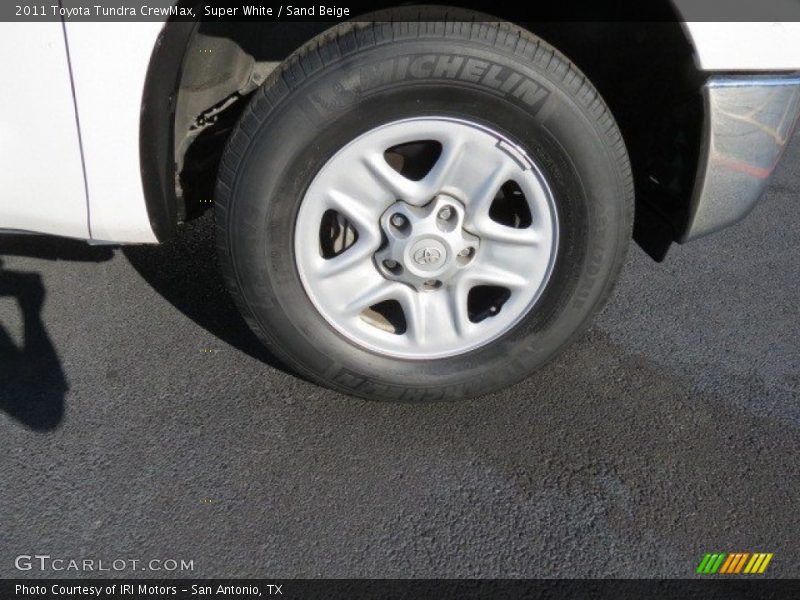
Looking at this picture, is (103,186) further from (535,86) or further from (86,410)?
(535,86)

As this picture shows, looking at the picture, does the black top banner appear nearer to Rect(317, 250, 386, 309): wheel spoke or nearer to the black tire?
the black tire

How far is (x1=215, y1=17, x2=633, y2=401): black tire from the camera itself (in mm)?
1934

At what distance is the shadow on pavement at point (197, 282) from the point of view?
258 cm

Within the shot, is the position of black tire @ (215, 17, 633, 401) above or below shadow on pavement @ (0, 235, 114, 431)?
above

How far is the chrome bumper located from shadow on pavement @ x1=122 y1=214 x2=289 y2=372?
4.19ft

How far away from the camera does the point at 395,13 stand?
199 cm

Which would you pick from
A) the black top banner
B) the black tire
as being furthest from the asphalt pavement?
the black top banner

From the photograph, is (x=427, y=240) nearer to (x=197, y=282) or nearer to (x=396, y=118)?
Result: (x=396, y=118)

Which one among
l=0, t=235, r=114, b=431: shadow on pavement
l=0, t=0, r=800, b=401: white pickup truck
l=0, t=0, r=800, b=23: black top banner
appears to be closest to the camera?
l=0, t=0, r=800, b=23: black top banner

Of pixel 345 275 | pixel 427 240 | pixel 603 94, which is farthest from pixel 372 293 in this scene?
pixel 603 94

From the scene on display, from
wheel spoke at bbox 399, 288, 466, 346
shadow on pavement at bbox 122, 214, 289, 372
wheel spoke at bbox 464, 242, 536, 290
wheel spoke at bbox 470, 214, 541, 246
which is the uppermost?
wheel spoke at bbox 470, 214, 541, 246

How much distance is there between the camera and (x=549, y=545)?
1.98m

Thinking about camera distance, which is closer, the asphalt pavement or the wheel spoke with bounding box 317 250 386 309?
the asphalt pavement

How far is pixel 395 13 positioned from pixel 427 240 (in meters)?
0.55
